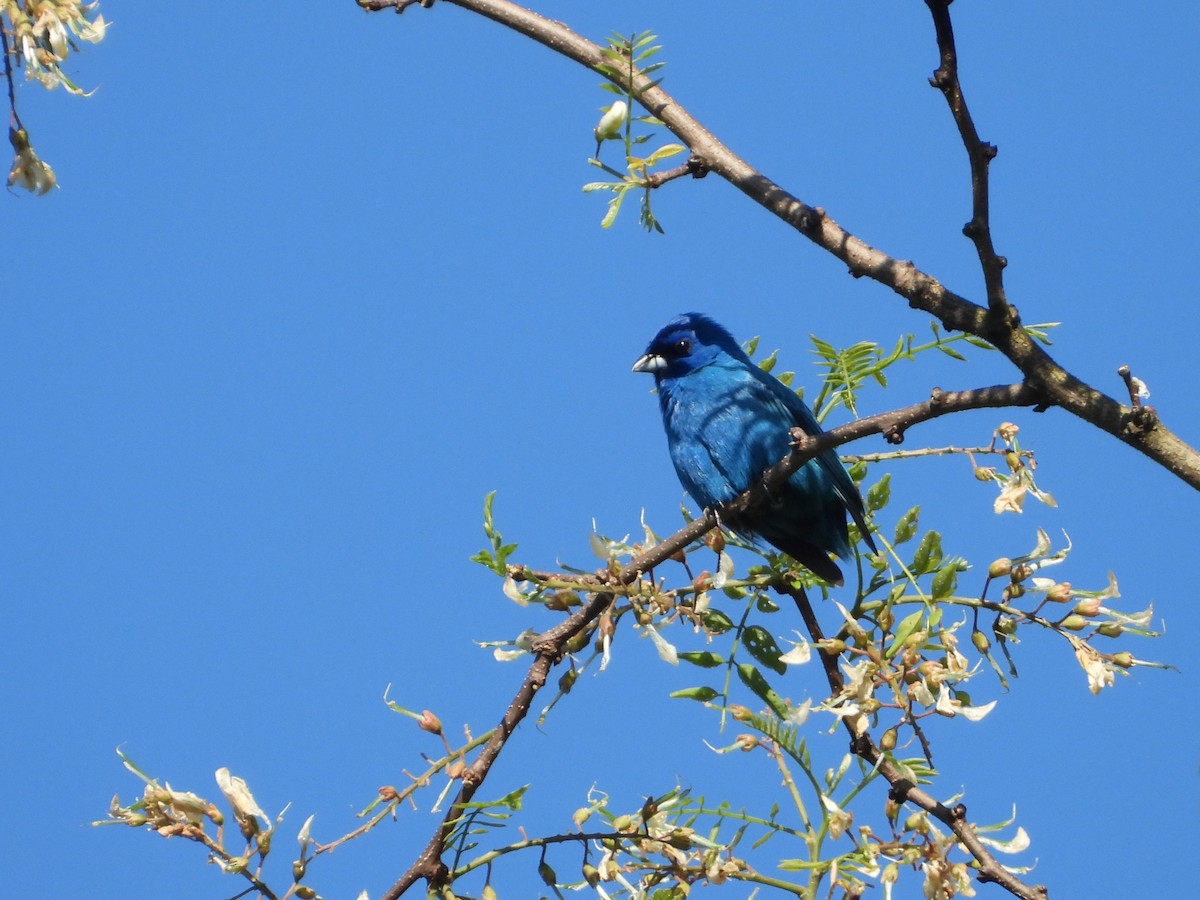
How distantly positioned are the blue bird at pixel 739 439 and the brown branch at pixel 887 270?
1.47 metres

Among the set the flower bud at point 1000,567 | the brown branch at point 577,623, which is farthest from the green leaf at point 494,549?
the flower bud at point 1000,567

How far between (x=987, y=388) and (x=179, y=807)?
183 centimetres

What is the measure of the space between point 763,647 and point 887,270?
3.63 ft

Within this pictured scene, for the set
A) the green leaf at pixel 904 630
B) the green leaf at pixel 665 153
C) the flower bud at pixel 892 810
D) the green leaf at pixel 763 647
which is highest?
the green leaf at pixel 665 153

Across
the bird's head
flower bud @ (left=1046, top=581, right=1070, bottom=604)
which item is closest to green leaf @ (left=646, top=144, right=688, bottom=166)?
flower bud @ (left=1046, top=581, right=1070, bottom=604)

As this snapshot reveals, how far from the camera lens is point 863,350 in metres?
3.79

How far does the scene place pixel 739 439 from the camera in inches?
218

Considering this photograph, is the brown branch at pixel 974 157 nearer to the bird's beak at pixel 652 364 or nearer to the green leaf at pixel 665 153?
the green leaf at pixel 665 153

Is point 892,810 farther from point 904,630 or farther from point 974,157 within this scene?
point 974,157

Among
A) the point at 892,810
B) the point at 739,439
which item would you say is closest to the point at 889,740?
the point at 892,810

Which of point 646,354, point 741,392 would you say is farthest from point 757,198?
point 646,354

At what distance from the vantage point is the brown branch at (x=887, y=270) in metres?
Result: 2.40

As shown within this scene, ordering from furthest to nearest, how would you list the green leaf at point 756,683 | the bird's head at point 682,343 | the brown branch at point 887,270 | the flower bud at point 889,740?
the bird's head at point 682,343, the green leaf at point 756,683, the flower bud at point 889,740, the brown branch at point 887,270

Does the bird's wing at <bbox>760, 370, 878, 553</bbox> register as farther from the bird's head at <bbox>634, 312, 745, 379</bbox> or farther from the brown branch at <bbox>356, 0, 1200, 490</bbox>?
the bird's head at <bbox>634, 312, 745, 379</bbox>
